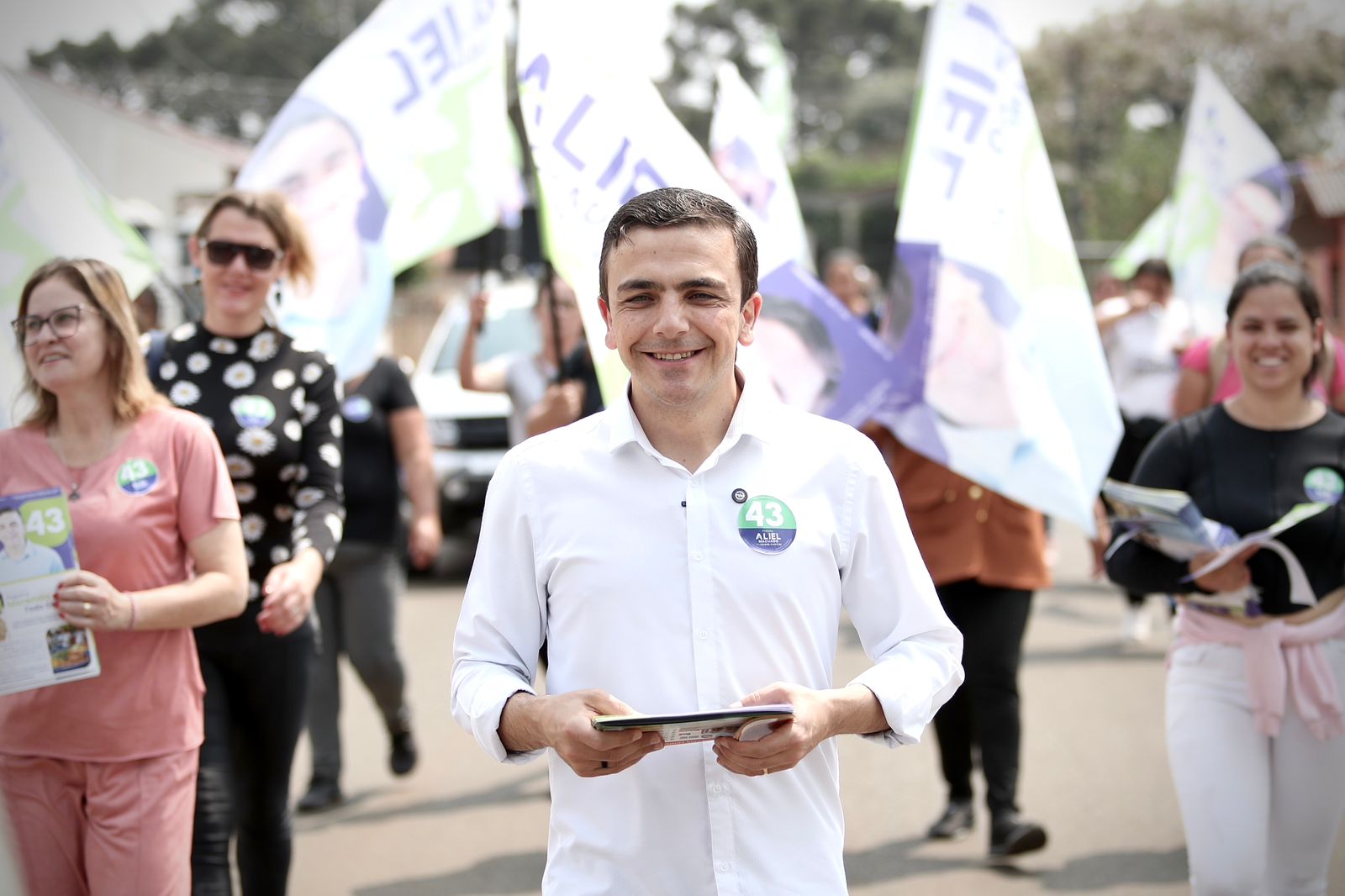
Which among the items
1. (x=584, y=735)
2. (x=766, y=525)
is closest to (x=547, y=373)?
(x=766, y=525)

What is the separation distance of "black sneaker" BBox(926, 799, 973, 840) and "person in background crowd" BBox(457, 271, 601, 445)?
2179mm

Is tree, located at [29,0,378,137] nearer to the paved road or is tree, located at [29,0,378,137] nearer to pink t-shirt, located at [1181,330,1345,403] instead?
the paved road

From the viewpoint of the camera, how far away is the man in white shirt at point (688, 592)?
2479mm

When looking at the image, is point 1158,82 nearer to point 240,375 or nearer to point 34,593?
point 240,375

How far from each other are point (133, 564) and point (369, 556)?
9.61 feet

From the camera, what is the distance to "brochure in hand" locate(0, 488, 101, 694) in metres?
3.32

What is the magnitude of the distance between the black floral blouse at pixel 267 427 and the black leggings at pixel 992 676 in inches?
96.5

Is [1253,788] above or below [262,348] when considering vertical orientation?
below

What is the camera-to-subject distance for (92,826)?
3385 millimetres

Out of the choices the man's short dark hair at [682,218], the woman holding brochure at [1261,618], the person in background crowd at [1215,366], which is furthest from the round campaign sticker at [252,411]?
the person in background crowd at [1215,366]

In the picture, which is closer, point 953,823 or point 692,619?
point 692,619

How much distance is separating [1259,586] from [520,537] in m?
2.39

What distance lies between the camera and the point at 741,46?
2596 inches

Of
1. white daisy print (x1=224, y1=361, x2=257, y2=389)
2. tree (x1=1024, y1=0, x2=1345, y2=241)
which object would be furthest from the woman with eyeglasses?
tree (x1=1024, y1=0, x2=1345, y2=241)
